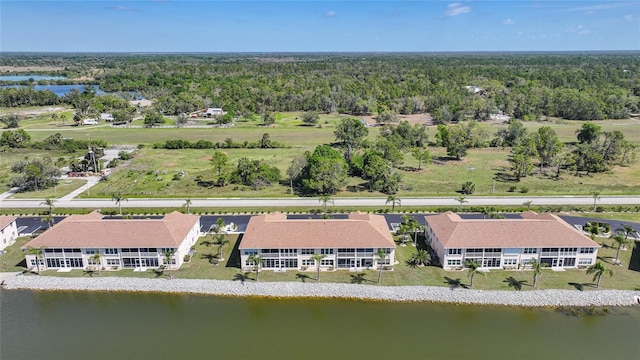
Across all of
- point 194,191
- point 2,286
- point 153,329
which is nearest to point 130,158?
point 194,191

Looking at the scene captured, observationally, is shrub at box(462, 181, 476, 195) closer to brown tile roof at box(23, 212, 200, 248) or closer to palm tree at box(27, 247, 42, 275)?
brown tile roof at box(23, 212, 200, 248)

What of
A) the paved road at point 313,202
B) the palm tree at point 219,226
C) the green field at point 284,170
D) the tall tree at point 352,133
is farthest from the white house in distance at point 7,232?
the tall tree at point 352,133

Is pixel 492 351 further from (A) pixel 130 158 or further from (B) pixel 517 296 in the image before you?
(A) pixel 130 158

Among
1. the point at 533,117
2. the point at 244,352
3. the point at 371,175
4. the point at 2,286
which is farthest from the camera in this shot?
the point at 533,117

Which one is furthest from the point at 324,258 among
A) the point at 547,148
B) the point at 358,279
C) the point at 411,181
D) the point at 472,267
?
the point at 547,148

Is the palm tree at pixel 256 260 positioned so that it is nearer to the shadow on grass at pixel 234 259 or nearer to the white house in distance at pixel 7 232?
the shadow on grass at pixel 234 259

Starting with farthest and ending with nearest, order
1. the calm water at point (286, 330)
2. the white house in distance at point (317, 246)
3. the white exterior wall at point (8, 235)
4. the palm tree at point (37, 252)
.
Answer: the white exterior wall at point (8, 235)
the white house in distance at point (317, 246)
the palm tree at point (37, 252)
the calm water at point (286, 330)

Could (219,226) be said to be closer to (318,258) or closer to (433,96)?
(318,258)

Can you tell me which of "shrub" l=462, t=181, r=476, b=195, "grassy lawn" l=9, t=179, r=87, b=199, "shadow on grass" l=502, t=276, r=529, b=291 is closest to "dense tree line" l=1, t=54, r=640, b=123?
"shrub" l=462, t=181, r=476, b=195
